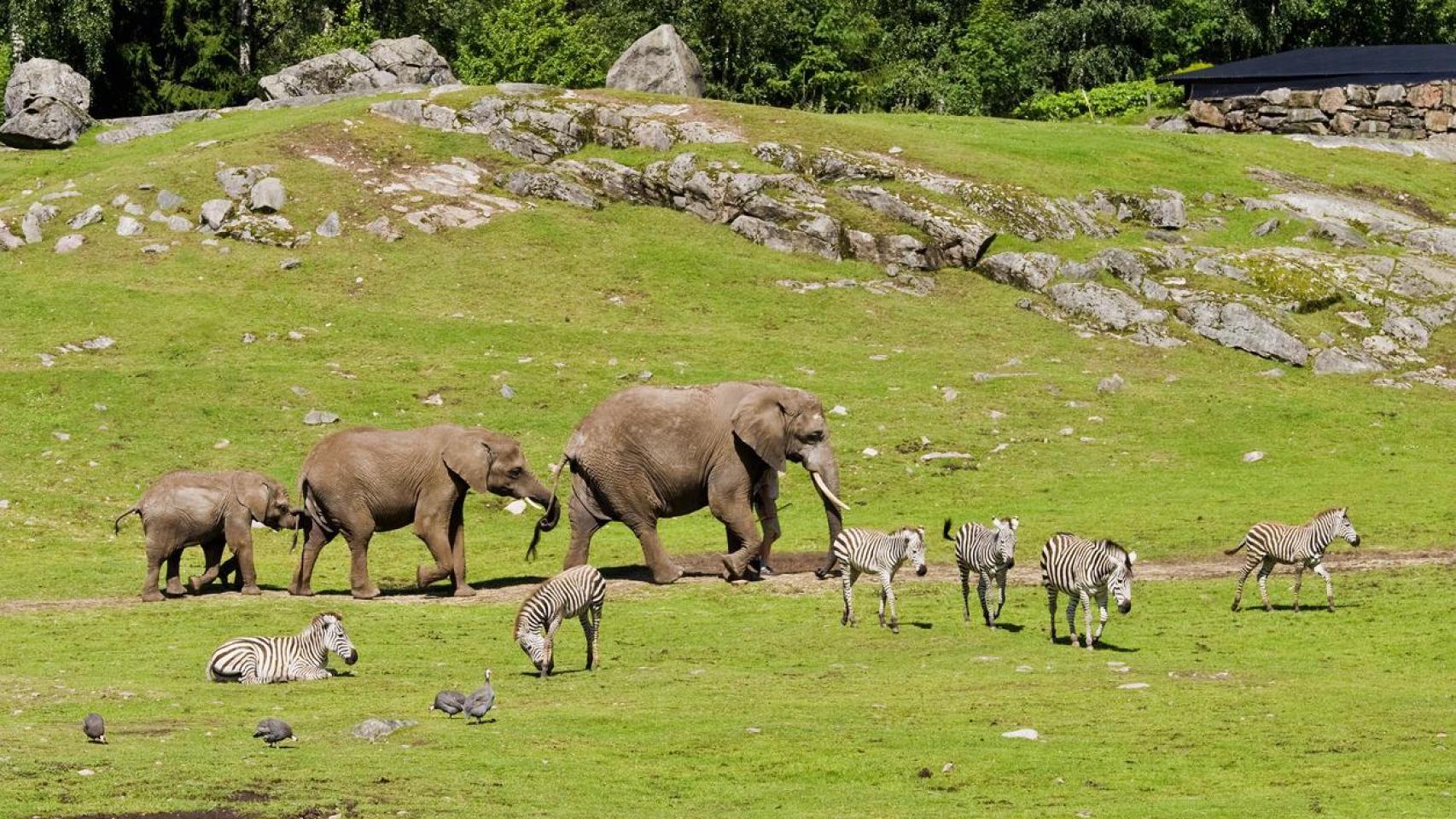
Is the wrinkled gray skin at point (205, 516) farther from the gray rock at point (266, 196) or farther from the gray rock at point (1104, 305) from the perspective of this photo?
the gray rock at point (1104, 305)

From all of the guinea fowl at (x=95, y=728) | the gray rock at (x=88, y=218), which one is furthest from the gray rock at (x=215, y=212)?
the guinea fowl at (x=95, y=728)

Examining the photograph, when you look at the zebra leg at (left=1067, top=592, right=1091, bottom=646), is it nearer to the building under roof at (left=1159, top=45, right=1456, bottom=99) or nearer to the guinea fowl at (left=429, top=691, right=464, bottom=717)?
the guinea fowl at (left=429, top=691, right=464, bottom=717)

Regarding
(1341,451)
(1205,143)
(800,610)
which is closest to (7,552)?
(800,610)

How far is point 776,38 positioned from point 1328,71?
2742 cm

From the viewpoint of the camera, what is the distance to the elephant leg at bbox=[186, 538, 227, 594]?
1218 inches

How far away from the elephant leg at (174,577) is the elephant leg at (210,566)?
223 mm

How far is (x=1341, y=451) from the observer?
146 ft

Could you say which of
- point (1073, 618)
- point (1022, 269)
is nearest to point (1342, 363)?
point (1022, 269)

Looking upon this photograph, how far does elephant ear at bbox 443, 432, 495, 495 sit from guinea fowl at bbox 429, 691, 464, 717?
9779mm

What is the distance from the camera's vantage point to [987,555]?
26.6 m

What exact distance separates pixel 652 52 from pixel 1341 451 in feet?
119

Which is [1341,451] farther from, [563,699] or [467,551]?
[563,699]

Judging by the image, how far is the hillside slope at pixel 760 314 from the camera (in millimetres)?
40094

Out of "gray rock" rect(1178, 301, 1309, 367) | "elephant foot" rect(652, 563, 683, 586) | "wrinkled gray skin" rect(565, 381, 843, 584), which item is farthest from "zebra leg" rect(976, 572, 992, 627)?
"gray rock" rect(1178, 301, 1309, 367)
